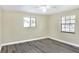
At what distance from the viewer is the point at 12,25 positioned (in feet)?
9.69

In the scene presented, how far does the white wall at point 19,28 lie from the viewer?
8.08 ft

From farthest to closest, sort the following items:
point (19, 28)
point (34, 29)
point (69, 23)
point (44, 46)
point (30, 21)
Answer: point (19, 28) < point (44, 46) < point (34, 29) < point (69, 23) < point (30, 21)

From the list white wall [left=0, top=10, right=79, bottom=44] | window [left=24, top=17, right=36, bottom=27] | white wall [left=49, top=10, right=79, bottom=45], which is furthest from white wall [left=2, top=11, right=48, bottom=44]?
white wall [left=49, top=10, right=79, bottom=45]

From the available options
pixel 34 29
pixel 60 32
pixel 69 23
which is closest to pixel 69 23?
pixel 69 23

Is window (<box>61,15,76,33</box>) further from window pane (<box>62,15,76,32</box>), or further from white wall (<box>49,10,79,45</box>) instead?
white wall (<box>49,10,79,45</box>)

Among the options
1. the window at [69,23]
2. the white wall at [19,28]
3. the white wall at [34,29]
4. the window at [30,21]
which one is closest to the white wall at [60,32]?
Answer: the white wall at [34,29]

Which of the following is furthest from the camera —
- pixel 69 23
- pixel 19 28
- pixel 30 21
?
pixel 19 28

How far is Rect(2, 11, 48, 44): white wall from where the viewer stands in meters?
2.46

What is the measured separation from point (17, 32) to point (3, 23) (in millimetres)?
583

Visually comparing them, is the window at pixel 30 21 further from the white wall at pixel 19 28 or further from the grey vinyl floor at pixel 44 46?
the grey vinyl floor at pixel 44 46

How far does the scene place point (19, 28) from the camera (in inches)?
112

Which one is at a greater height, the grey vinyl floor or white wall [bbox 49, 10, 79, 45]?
white wall [bbox 49, 10, 79, 45]

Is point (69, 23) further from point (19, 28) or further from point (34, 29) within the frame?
point (19, 28)

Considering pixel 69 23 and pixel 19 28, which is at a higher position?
pixel 69 23
